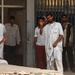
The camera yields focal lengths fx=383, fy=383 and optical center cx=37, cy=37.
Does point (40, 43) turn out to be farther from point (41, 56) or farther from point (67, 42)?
point (67, 42)

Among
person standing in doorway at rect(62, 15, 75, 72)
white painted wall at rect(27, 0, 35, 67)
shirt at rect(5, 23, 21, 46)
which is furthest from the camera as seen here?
shirt at rect(5, 23, 21, 46)

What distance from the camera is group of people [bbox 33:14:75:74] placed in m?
11.3

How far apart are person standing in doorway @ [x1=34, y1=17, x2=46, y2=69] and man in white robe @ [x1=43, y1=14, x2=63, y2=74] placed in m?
0.99

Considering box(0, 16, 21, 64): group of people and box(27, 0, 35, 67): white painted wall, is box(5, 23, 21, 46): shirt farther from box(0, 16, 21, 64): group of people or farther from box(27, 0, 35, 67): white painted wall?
box(27, 0, 35, 67): white painted wall

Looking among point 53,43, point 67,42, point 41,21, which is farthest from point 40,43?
point 53,43

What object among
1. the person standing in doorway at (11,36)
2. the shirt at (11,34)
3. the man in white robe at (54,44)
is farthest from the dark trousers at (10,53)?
the man in white robe at (54,44)

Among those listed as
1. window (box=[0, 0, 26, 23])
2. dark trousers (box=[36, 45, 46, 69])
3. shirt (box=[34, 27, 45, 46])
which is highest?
window (box=[0, 0, 26, 23])

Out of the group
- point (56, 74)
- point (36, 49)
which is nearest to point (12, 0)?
point (36, 49)

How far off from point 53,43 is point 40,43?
124 cm

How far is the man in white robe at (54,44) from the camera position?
1127 cm

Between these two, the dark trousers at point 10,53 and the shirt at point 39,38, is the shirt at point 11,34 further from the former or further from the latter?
the shirt at point 39,38

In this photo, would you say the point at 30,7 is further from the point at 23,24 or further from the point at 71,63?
the point at 71,63

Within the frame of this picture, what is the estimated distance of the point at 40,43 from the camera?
490 inches

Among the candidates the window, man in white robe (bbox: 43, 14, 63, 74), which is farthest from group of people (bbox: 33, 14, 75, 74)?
the window
